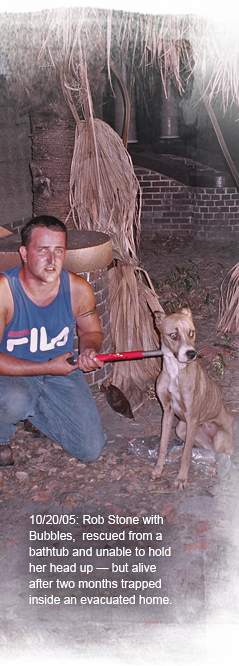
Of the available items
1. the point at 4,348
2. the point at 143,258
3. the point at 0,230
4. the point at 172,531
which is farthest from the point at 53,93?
the point at 143,258

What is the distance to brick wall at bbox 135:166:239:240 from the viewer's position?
36.6ft

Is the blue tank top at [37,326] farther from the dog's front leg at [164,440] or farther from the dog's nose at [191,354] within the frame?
the dog's nose at [191,354]

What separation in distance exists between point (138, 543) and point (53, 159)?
3325 mm

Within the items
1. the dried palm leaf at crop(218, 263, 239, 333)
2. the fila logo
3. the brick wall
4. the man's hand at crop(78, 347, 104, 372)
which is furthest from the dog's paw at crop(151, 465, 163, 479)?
the brick wall

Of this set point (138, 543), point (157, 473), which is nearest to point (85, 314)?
point (157, 473)

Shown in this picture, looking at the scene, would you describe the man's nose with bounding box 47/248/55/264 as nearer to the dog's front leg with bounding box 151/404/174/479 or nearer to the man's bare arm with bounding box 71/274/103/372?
the man's bare arm with bounding box 71/274/103/372

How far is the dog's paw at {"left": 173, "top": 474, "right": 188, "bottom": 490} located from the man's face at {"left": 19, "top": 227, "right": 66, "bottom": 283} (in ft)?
4.86

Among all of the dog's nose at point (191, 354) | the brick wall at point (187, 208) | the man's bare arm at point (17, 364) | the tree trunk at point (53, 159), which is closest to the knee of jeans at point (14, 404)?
the man's bare arm at point (17, 364)

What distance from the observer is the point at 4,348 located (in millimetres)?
3973

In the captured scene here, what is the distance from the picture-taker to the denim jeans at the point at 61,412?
13.3 feet

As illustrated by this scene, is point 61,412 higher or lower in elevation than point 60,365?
lower

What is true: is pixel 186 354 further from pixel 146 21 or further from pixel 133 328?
pixel 146 21

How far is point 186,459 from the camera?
384 centimetres

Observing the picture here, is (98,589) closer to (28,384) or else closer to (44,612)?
(44,612)
